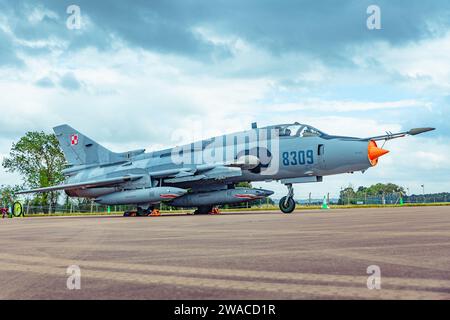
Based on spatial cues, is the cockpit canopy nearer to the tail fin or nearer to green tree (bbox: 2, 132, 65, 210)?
the tail fin

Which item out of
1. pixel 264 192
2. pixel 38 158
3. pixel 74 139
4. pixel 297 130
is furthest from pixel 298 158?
pixel 38 158

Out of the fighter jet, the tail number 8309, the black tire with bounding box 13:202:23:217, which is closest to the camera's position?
the fighter jet

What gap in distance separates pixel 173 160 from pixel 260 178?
5.22 m

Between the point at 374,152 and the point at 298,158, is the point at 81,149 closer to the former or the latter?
the point at 298,158

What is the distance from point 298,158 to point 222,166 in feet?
12.4

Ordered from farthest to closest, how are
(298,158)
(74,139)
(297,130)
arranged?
1. (74,139)
2. (297,130)
3. (298,158)

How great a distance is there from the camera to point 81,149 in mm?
28547

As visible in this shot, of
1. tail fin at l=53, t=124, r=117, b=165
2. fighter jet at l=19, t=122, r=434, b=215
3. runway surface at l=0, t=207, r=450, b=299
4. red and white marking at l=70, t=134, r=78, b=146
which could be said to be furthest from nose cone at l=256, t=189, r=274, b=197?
runway surface at l=0, t=207, r=450, b=299

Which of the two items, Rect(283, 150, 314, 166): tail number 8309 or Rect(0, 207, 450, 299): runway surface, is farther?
Rect(283, 150, 314, 166): tail number 8309

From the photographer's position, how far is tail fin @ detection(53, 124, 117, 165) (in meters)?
28.2

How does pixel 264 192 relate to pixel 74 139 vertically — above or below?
below

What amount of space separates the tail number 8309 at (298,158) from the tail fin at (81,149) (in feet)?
37.7
